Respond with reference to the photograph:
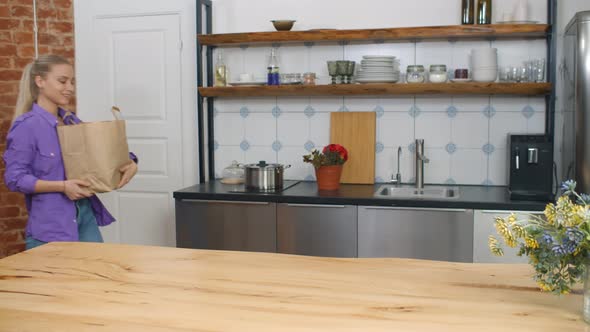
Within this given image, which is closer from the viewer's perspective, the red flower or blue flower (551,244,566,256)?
blue flower (551,244,566,256)

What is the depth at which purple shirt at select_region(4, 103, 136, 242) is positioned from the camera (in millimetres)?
2842

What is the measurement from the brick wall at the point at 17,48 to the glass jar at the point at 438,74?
8.40 feet

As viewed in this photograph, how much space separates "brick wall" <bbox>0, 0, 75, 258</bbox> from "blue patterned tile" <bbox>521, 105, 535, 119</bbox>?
3120 mm

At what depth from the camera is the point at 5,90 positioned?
4.45m

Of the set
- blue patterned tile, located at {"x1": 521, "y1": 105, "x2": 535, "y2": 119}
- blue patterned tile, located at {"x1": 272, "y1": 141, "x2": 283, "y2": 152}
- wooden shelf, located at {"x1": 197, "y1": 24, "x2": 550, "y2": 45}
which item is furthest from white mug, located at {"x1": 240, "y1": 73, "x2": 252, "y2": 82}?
blue patterned tile, located at {"x1": 521, "y1": 105, "x2": 535, "y2": 119}

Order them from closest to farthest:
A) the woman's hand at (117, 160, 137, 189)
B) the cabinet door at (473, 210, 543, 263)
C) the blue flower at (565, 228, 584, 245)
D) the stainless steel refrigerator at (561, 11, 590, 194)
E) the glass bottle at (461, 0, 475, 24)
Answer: the blue flower at (565, 228, 584, 245), the woman's hand at (117, 160, 137, 189), the stainless steel refrigerator at (561, 11, 590, 194), the cabinet door at (473, 210, 543, 263), the glass bottle at (461, 0, 475, 24)

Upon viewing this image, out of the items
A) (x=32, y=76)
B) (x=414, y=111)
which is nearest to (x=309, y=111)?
(x=414, y=111)

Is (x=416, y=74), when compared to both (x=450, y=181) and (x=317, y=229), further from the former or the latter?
(x=317, y=229)

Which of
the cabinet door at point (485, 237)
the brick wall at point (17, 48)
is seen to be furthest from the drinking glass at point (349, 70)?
the brick wall at point (17, 48)

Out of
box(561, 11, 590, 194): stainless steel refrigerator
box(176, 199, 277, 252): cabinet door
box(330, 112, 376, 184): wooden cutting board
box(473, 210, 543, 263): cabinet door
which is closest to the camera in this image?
box(561, 11, 590, 194): stainless steel refrigerator

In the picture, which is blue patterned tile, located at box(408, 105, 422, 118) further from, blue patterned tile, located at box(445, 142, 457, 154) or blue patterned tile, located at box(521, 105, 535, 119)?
blue patterned tile, located at box(521, 105, 535, 119)

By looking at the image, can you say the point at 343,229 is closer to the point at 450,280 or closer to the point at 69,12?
the point at 450,280

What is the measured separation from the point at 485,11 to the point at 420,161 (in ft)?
3.15

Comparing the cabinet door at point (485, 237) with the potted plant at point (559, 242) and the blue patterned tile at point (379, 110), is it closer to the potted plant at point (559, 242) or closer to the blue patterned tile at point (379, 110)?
the blue patterned tile at point (379, 110)
